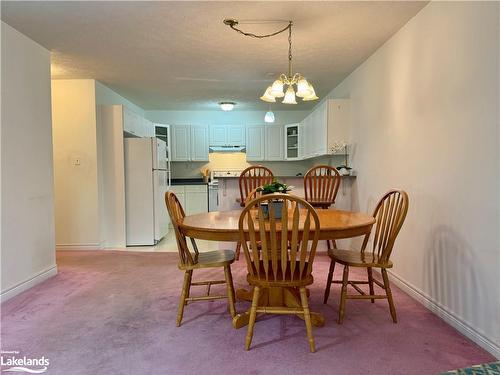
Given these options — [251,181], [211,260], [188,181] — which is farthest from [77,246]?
[211,260]

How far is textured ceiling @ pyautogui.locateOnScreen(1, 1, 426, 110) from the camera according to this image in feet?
8.23

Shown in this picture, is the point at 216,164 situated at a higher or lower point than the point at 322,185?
higher

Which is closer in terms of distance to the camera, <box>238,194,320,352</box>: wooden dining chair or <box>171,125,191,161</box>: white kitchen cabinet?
<box>238,194,320,352</box>: wooden dining chair

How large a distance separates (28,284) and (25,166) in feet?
3.43

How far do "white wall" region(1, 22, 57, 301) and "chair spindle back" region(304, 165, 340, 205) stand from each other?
8.93 feet

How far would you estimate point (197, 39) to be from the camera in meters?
3.07

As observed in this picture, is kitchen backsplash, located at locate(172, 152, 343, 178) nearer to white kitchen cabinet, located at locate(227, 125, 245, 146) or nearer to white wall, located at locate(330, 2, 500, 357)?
white kitchen cabinet, located at locate(227, 125, 245, 146)

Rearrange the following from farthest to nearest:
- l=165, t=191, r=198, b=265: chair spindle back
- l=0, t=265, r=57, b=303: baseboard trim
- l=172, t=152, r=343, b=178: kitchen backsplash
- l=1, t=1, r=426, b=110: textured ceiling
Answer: l=172, t=152, r=343, b=178: kitchen backsplash → l=0, t=265, r=57, b=303: baseboard trim → l=1, t=1, r=426, b=110: textured ceiling → l=165, t=191, r=198, b=265: chair spindle back

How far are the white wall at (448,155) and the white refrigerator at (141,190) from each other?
3057 mm

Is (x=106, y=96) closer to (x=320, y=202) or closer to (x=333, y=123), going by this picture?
(x=333, y=123)

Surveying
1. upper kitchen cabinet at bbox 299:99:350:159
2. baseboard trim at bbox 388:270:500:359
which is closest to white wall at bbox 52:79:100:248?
upper kitchen cabinet at bbox 299:99:350:159

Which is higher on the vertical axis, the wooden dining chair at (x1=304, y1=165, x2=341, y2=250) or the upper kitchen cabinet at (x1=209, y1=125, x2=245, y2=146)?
the upper kitchen cabinet at (x1=209, y1=125, x2=245, y2=146)

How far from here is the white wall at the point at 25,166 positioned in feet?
8.90


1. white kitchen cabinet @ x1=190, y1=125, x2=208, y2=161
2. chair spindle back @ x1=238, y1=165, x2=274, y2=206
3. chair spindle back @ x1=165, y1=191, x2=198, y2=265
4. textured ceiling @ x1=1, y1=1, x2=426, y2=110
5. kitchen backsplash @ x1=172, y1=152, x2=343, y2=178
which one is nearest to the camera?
chair spindle back @ x1=165, y1=191, x2=198, y2=265
